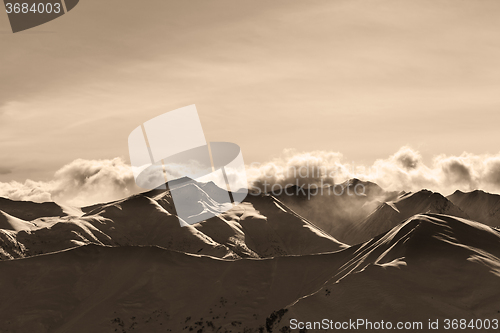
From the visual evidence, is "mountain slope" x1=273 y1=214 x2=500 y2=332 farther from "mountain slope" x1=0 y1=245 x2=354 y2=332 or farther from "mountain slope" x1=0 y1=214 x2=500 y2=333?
"mountain slope" x1=0 y1=245 x2=354 y2=332

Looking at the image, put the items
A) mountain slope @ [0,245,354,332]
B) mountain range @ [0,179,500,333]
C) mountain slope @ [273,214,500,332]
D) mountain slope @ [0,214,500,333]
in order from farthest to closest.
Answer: mountain slope @ [0,245,354,332] < mountain slope @ [0,214,500,333] < mountain range @ [0,179,500,333] < mountain slope @ [273,214,500,332]

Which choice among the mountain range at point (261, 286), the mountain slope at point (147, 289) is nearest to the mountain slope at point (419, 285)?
the mountain range at point (261, 286)

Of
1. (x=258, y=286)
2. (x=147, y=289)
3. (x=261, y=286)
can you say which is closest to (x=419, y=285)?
(x=261, y=286)

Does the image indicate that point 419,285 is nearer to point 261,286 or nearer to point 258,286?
point 261,286

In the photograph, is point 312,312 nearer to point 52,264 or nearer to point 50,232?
point 52,264

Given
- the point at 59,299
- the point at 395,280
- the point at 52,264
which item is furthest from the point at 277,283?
the point at 52,264

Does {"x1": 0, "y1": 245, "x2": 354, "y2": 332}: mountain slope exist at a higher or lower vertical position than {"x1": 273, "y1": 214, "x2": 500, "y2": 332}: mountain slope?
lower

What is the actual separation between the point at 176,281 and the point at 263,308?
20.9 metres

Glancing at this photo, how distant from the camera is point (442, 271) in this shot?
72.2 meters

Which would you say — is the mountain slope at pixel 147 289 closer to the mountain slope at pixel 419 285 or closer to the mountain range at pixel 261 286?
the mountain range at pixel 261 286

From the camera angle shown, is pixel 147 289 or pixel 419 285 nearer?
pixel 419 285

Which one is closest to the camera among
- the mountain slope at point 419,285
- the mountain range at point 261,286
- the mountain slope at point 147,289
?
the mountain slope at point 419,285

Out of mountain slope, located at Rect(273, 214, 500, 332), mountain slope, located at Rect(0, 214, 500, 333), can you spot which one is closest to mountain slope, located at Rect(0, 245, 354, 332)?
mountain slope, located at Rect(0, 214, 500, 333)

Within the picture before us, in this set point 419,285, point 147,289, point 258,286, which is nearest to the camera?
point 419,285
